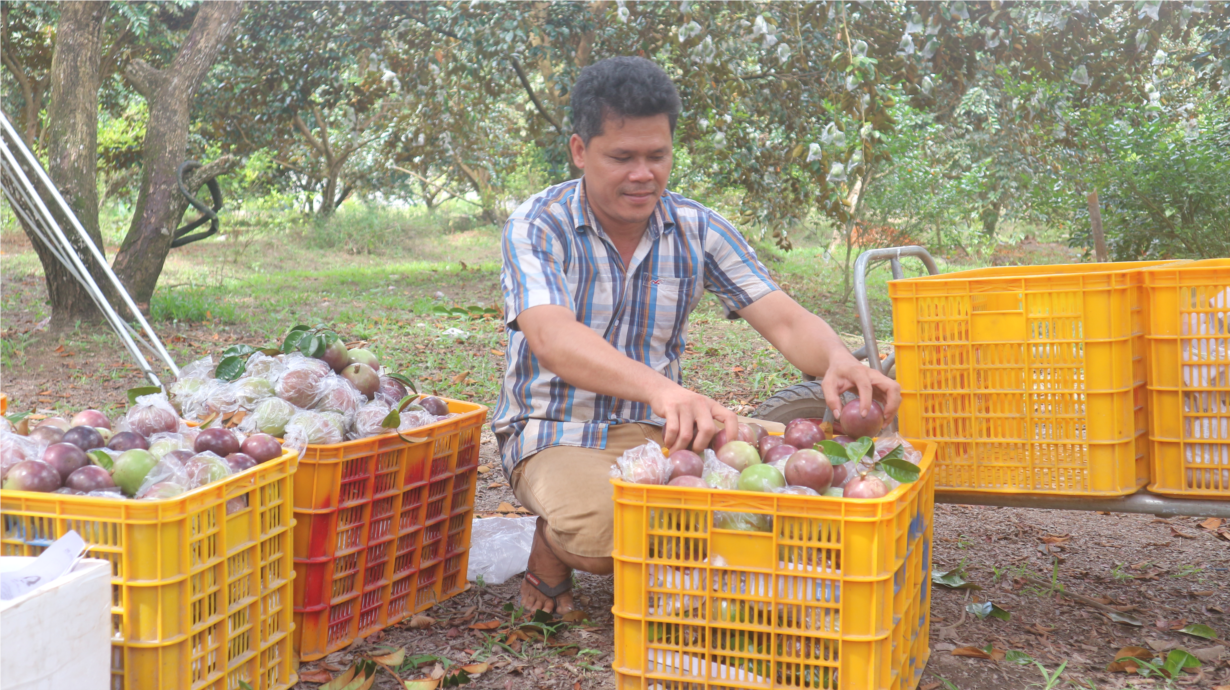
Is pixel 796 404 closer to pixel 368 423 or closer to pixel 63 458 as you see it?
pixel 368 423

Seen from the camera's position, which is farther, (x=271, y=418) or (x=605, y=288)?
(x=605, y=288)

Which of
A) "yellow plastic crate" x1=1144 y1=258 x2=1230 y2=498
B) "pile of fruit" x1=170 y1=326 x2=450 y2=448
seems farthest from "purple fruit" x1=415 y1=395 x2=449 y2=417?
"yellow plastic crate" x1=1144 y1=258 x2=1230 y2=498

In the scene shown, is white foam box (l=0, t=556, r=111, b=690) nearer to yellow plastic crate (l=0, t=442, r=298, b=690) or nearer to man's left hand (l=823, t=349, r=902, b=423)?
yellow plastic crate (l=0, t=442, r=298, b=690)

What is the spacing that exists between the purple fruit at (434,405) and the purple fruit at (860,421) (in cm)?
117

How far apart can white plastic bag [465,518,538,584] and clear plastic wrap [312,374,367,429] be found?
31.0 inches

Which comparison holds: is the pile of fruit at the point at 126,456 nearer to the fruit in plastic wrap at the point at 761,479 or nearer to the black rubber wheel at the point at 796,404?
the fruit in plastic wrap at the point at 761,479

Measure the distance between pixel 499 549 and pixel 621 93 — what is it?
160 cm

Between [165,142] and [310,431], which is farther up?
[165,142]

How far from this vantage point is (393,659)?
2.47m

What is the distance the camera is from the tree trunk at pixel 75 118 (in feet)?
23.0

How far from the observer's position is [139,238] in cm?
755

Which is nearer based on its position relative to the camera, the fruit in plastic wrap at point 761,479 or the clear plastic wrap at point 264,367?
the fruit in plastic wrap at point 761,479

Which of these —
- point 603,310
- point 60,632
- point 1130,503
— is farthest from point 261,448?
point 1130,503

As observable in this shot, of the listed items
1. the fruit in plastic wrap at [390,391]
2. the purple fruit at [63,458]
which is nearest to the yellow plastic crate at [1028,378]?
the fruit in plastic wrap at [390,391]
